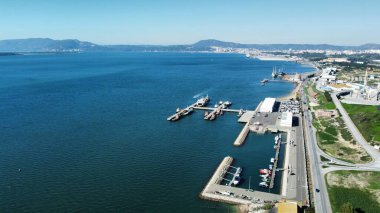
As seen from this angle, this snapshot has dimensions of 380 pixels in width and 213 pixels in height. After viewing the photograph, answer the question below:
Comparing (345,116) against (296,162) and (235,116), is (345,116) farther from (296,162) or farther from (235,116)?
(296,162)

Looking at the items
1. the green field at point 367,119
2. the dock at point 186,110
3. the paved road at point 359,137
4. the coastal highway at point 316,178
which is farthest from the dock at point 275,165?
the dock at point 186,110

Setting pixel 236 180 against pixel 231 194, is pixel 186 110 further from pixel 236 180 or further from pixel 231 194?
pixel 231 194

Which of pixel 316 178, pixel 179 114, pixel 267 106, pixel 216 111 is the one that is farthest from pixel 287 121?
pixel 316 178

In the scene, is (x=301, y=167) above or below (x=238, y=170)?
above

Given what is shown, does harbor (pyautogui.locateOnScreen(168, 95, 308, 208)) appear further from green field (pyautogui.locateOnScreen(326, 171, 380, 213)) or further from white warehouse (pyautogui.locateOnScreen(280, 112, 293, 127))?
green field (pyautogui.locateOnScreen(326, 171, 380, 213))

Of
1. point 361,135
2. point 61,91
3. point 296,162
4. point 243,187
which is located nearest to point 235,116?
point 361,135

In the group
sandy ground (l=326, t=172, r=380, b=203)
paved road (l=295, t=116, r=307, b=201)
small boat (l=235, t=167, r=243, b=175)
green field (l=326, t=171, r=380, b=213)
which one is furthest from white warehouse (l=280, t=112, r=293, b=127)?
small boat (l=235, t=167, r=243, b=175)
